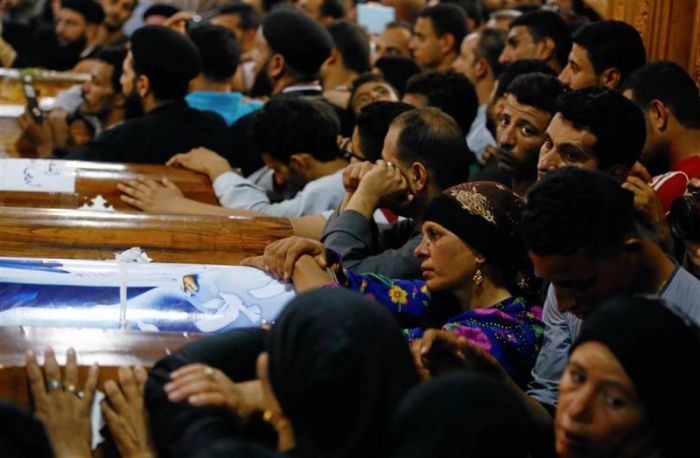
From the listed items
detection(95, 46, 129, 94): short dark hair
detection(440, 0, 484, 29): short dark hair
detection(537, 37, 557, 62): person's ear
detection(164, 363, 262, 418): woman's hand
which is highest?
detection(164, 363, 262, 418): woman's hand

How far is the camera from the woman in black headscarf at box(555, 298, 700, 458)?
190 centimetres

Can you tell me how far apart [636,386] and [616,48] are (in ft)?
7.22

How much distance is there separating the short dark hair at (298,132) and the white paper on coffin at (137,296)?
4.67 ft

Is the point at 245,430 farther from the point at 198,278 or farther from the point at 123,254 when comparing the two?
A: the point at 123,254

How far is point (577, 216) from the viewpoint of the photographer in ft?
7.70

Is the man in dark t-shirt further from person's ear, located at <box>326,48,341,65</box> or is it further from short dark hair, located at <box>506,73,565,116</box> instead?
short dark hair, located at <box>506,73,565,116</box>

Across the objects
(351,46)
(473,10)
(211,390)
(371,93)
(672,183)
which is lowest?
(473,10)

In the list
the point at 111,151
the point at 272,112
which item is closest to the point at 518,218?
the point at 272,112

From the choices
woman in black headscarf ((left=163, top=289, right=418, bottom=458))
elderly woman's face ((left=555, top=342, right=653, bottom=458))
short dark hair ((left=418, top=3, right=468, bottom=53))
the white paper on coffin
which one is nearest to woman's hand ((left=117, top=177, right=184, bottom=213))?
the white paper on coffin

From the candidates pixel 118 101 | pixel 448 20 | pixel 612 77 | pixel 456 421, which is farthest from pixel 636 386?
pixel 448 20

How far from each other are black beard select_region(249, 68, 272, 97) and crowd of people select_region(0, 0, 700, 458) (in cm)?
88

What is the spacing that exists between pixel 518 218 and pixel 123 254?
93 centimetres

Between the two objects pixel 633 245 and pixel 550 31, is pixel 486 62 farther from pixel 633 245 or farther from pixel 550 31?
pixel 633 245

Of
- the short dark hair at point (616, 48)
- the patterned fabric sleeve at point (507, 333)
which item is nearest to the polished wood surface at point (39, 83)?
the short dark hair at point (616, 48)
